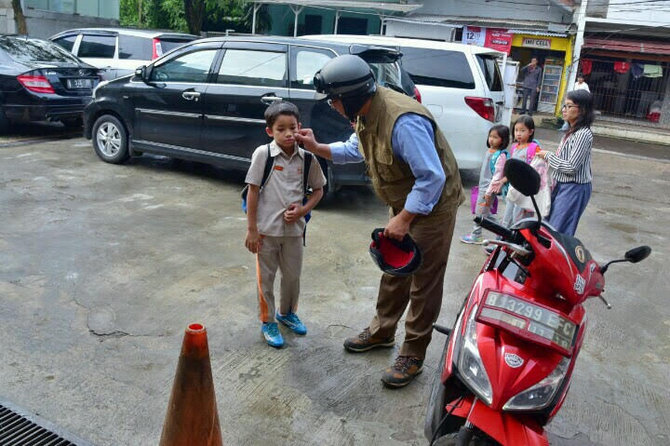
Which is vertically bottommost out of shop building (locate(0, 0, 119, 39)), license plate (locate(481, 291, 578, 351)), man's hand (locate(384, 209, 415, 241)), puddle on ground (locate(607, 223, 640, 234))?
puddle on ground (locate(607, 223, 640, 234))

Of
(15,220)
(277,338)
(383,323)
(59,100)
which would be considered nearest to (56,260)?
(15,220)

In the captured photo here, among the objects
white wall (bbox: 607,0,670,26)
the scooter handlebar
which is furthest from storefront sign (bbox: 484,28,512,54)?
the scooter handlebar

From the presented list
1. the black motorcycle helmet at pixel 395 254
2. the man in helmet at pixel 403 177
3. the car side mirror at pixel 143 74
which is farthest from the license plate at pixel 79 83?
the black motorcycle helmet at pixel 395 254

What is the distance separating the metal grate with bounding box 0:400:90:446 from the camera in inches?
108

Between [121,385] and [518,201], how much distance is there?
10.9 ft

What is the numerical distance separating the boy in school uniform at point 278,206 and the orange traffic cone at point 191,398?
3.68ft

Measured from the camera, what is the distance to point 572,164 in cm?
437

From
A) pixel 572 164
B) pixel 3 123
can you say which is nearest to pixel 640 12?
pixel 572 164

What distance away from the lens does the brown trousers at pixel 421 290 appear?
3.18m

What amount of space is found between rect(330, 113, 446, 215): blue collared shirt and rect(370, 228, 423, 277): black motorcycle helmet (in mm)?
219

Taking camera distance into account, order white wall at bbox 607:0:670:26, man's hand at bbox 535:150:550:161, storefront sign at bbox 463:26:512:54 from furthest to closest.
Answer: storefront sign at bbox 463:26:512:54 < white wall at bbox 607:0:670:26 < man's hand at bbox 535:150:550:161

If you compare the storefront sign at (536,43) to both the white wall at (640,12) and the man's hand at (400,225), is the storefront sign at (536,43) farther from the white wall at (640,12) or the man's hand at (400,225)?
the man's hand at (400,225)

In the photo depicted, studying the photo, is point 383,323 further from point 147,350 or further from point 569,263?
point 569,263

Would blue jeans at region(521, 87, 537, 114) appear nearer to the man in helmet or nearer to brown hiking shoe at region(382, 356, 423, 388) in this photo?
the man in helmet
